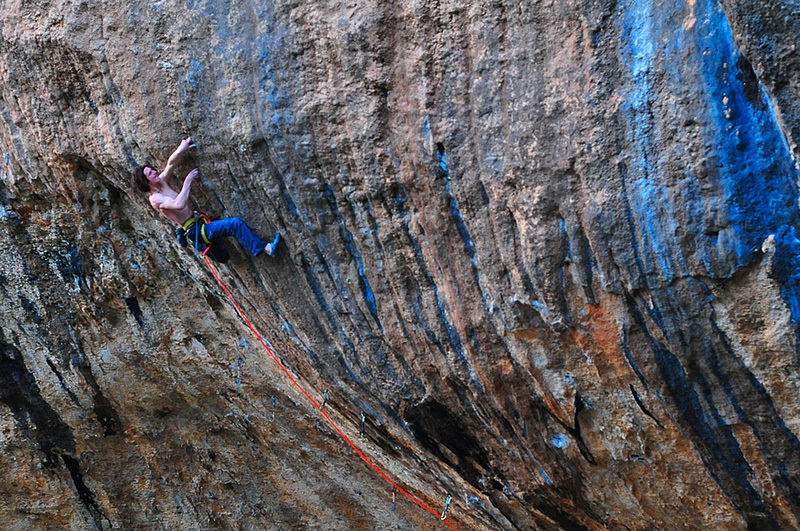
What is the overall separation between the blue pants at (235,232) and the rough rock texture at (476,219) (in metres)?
0.10

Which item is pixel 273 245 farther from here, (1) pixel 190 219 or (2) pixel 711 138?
(2) pixel 711 138

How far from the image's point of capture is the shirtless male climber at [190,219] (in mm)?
4000

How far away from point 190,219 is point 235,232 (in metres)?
0.32

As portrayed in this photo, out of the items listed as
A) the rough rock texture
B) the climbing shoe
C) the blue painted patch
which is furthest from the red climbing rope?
the blue painted patch

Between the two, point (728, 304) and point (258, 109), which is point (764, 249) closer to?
point (728, 304)

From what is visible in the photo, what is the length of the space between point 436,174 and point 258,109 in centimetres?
112

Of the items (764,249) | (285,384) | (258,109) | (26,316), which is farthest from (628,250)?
(26,316)

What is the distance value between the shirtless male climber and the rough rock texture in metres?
0.10

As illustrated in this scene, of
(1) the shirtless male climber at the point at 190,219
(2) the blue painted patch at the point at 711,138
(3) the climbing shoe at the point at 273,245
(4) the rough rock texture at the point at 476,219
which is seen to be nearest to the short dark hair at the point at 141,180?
(1) the shirtless male climber at the point at 190,219

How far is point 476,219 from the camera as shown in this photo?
135 inches

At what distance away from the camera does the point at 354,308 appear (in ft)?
13.6

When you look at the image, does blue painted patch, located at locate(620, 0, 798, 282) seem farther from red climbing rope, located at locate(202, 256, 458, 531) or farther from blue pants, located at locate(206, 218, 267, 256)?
red climbing rope, located at locate(202, 256, 458, 531)

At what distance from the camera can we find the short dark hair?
4043 millimetres

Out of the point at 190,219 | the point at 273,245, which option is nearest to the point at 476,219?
the point at 273,245
